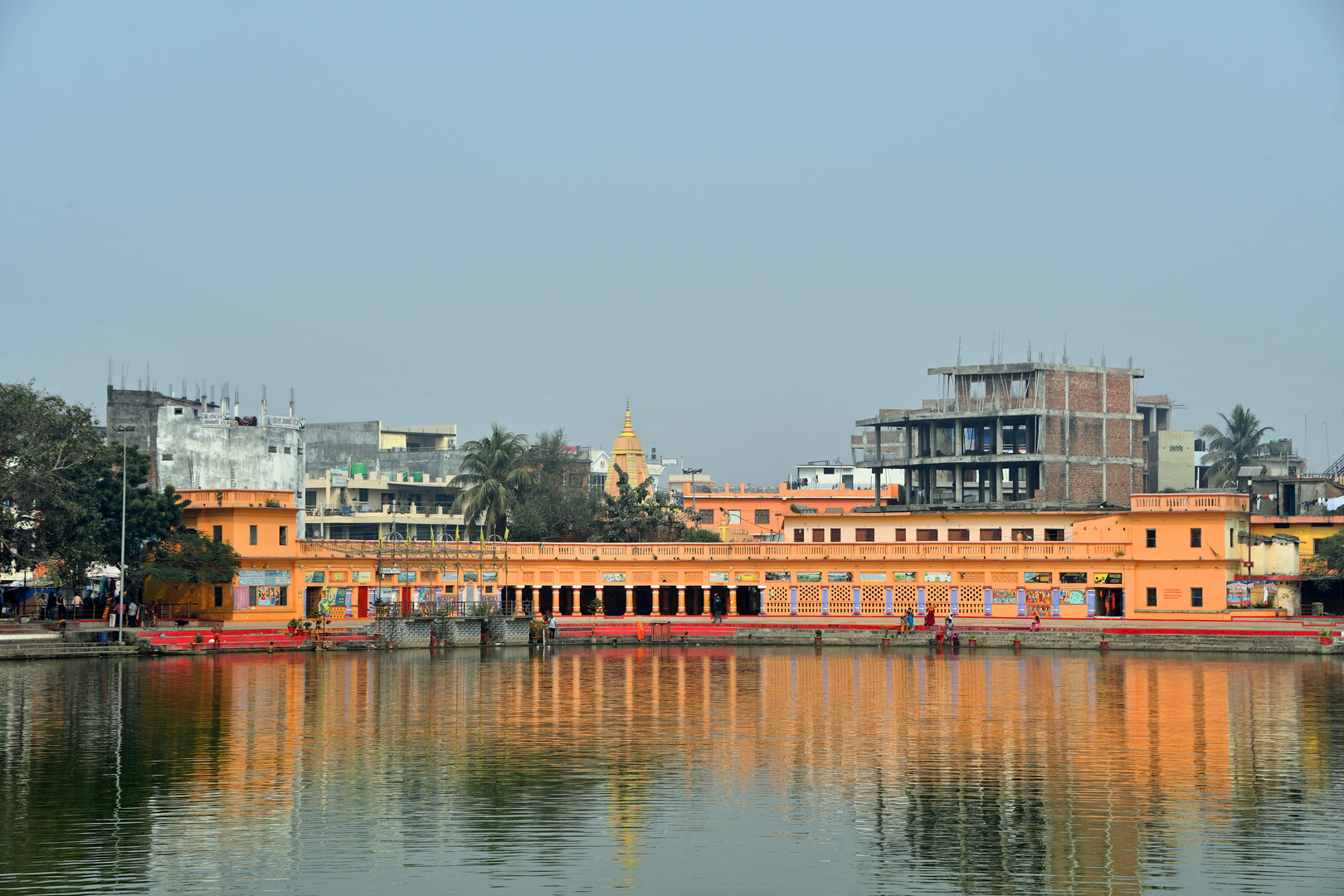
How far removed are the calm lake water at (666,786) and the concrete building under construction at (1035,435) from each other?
5111 cm

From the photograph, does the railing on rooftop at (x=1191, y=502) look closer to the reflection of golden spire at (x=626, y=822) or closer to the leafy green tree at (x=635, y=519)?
the leafy green tree at (x=635, y=519)

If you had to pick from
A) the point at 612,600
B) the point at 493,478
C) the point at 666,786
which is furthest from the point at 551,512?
the point at 666,786

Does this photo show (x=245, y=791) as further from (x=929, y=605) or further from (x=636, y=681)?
(x=929, y=605)

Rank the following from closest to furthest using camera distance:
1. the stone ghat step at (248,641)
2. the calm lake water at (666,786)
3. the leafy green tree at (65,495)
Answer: the calm lake water at (666,786) → the stone ghat step at (248,641) → the leafy green tree at (65,495)

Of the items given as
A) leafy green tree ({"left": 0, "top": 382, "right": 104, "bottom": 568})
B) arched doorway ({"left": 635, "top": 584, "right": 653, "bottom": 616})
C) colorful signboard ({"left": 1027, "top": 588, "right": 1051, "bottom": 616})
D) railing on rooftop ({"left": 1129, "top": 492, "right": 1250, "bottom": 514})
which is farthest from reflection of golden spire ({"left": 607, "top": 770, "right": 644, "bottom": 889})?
Answer: railing on rooftop ({"left": 1129, "top": 492, "right": 1250, "bottom": 514})

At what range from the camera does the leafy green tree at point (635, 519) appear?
8625 cm

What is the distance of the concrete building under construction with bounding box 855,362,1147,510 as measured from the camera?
98562mm

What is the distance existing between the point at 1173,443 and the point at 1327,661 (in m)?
65.3

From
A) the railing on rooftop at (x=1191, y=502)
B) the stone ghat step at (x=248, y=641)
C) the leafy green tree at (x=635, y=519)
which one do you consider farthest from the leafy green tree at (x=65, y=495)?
the railing on rooftop at (x=1191, y=502)

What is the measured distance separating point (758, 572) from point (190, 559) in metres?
26.2

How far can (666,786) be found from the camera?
27.6 metres

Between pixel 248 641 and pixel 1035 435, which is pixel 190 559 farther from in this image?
pixel 1035 435

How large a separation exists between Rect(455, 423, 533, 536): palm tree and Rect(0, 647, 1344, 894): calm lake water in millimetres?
40667

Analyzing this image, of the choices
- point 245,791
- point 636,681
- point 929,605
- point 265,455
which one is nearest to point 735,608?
point 929,605
